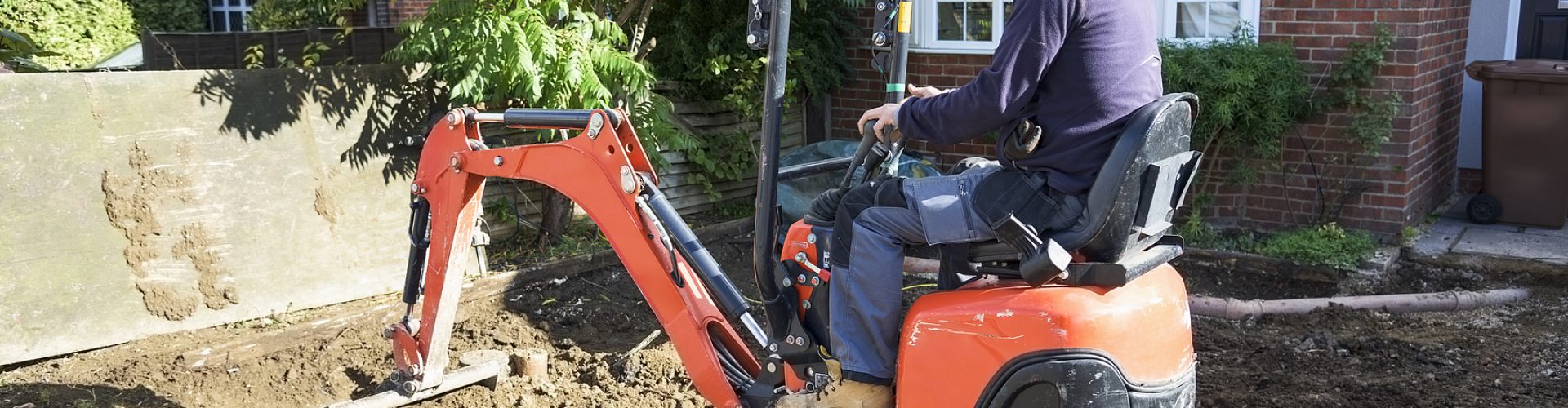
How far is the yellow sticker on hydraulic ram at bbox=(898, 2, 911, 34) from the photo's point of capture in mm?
3648

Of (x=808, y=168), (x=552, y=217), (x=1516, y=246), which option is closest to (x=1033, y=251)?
(x=808, y=168)

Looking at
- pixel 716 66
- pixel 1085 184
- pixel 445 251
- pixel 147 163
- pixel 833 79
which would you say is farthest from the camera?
pixel 833 79

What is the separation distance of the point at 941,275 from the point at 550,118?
1.38 metres

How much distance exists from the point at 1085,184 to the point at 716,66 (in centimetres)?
494

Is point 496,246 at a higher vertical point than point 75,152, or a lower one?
lower

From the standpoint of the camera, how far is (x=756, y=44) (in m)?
3.24


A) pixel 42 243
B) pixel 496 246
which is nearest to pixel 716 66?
pixel 496 246

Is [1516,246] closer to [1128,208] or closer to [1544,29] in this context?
[1544,29]

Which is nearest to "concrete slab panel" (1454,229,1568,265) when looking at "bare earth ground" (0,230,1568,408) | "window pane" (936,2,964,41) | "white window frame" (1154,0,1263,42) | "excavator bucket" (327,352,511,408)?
"bare earth ground" (0,230,1568,408)

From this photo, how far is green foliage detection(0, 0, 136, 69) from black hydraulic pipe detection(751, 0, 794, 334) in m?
10.3

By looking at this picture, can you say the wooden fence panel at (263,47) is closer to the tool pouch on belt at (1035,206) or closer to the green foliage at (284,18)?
the green foliage at (284,18)

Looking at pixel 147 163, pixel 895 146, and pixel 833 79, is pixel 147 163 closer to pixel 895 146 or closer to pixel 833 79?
pixel 895 146

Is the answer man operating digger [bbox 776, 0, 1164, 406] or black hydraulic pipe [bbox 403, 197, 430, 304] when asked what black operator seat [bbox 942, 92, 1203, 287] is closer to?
man operating digger [bbox 776, 0, 1164, 406]

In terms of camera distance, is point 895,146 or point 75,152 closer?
point 895,146
